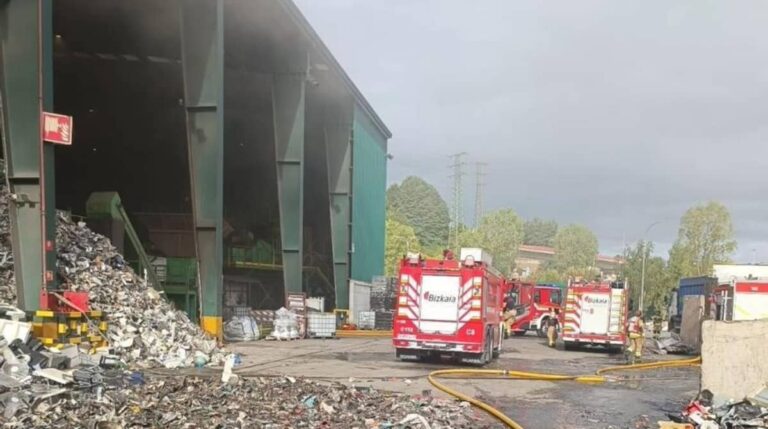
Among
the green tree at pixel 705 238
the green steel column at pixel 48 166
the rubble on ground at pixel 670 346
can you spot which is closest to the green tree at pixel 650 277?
the green tree at pixel 705 238

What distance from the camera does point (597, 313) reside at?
88.6 feet

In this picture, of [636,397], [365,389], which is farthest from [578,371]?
[365,389]

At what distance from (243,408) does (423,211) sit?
405 ft

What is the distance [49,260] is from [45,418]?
689 cm

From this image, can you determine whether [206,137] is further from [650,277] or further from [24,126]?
[650,277]

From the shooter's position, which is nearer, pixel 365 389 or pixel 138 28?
pixel 365 389

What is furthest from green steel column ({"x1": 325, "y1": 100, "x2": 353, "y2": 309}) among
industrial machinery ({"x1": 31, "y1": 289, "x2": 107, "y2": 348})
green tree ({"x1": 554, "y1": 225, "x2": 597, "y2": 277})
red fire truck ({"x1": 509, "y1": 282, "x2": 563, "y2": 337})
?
green tree ({"x1": 554, "y1": 225, "x2": 597, "y2": 277})

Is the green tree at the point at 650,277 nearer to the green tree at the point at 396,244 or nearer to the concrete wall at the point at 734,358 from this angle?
the green tree at the point at 396,244

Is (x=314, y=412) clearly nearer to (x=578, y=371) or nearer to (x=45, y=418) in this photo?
(x=45, y=418)

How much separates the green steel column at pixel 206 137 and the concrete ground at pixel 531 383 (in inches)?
88.3

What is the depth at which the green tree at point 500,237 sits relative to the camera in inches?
3676

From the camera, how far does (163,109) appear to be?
115 ft

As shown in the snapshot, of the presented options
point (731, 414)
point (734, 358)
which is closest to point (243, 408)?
point (731, 414)

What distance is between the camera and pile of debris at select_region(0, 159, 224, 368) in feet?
52.4
